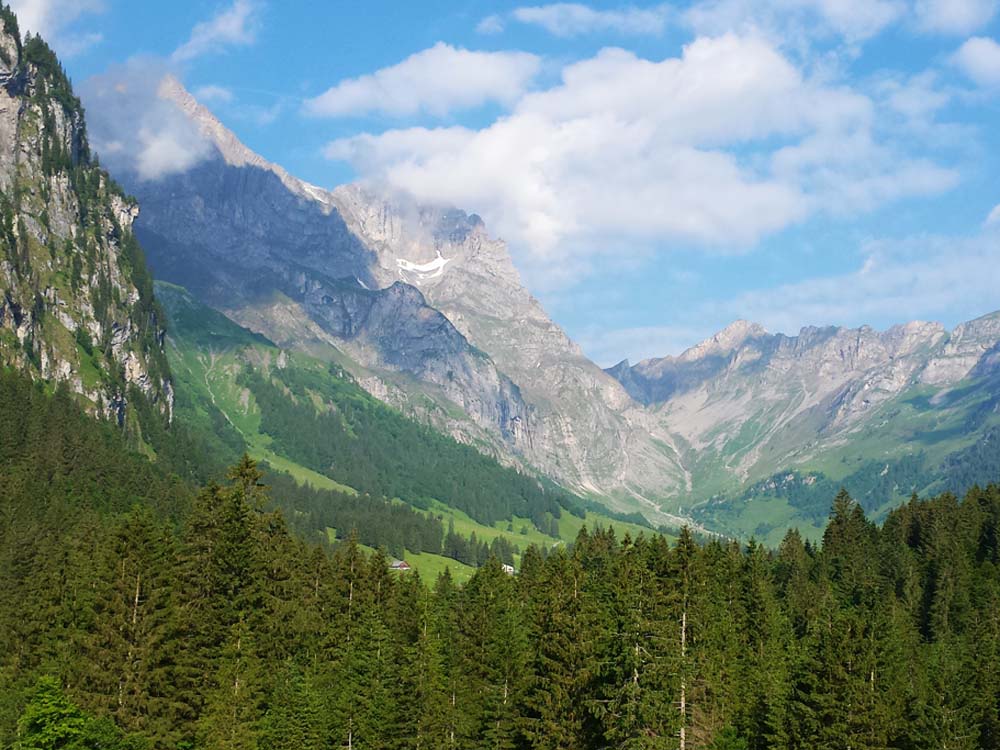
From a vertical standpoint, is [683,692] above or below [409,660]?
below

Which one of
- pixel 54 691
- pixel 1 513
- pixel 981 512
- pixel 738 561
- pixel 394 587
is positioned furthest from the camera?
pixel 981 512

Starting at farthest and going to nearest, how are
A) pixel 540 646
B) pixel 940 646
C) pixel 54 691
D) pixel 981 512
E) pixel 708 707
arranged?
pixel 981 512, pixel 940 646, pixel 708 707, pixel 540 646, pixel 54 691

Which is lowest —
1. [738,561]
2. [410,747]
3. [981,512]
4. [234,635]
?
[410,747]

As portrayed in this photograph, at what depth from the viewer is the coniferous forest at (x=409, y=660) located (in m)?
66.4

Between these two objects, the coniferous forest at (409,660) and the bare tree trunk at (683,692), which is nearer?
the bare tree trunk at (683,692)

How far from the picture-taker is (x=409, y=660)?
254 feet

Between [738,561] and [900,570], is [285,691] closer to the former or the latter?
[738,561]

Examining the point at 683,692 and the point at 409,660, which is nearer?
the point at 683,692

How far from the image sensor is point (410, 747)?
75125 mm

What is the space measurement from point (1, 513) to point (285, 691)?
84404 millimetres

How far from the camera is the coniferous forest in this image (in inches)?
2616

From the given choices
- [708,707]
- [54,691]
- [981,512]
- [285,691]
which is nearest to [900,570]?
[981,512]

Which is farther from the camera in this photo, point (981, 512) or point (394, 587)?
point (981, 512)

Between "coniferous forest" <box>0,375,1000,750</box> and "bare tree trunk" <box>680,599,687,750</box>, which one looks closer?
"bare tree trunk" <box>680,599,687,750</box>
